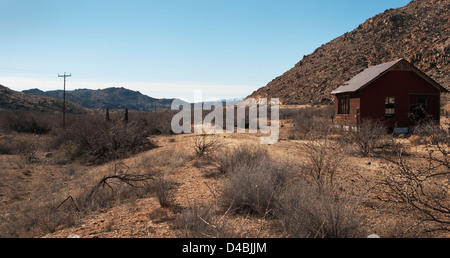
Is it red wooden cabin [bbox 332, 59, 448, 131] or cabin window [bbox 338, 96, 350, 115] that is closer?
red wooden cabin [bbox 332, 59, 448, 131]

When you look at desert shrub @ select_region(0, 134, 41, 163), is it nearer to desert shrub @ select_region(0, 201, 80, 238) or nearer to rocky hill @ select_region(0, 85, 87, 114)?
desert shrub @ select_region(0, 201, 80, 238)

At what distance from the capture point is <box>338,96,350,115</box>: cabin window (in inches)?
742

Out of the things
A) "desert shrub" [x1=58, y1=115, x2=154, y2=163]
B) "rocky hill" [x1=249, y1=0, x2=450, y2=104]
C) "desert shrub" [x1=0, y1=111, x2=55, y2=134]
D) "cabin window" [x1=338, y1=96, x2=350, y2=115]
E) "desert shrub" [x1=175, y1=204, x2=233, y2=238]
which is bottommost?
"desert shrub" [x1=175, y1=204, x2=233, y2=238]

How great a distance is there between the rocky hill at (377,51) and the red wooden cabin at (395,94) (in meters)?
21.6

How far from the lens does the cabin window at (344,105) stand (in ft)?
61.8

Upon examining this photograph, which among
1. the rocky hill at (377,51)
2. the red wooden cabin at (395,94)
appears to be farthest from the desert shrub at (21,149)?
the rocky hill at (377,51)

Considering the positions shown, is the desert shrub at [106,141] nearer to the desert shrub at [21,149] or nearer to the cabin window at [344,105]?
the desert shrub at [21,149]

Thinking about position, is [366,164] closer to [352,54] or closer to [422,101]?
[422,101]

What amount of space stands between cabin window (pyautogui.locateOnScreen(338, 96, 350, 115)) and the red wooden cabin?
0.71m

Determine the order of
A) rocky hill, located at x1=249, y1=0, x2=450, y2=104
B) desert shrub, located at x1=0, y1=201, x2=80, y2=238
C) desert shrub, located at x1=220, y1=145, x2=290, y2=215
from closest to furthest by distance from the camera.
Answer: desert shrub, located at x1=0, y1=201, x2=80, y2=238, desert shrub, located at x1=220, y1=145, x2=290, y2=215, rocky hill, located at x1=249, y1=0, x2=450, y2=104

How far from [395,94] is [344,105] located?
3049 mm

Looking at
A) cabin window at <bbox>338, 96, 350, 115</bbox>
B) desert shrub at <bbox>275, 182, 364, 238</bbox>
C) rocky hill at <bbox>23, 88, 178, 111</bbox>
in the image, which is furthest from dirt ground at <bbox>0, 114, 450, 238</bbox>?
rocky hill at <bbox>23, 88, 178, 111</bbox>
